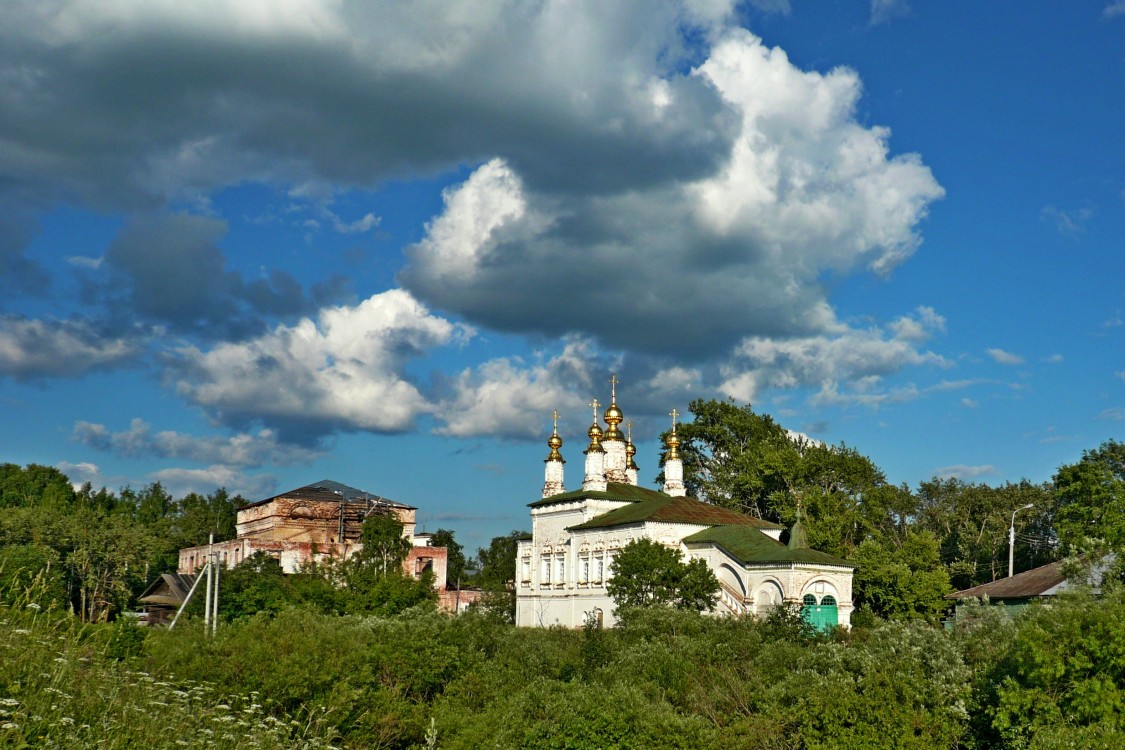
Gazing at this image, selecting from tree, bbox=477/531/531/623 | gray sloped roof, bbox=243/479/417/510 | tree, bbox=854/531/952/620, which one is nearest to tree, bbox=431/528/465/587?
tree, bbox=477/531/531/623

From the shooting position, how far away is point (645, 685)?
2525 cm

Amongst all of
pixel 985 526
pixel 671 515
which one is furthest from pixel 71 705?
pixel 985 526

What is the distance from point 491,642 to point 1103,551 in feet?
55.0

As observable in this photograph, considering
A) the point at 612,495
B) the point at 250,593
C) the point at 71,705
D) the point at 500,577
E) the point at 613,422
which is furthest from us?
the point at 500,577

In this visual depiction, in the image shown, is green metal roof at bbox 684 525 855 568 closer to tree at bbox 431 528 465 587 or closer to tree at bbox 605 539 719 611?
tree at bbox 605 539 719 611

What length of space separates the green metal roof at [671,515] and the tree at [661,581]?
2926 millimetres

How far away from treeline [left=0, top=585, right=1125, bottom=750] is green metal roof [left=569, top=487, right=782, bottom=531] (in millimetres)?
16222

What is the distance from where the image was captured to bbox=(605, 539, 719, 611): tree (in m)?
42.5

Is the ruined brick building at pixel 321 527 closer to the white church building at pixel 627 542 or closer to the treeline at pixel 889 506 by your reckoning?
the white church building at pixel 627 542

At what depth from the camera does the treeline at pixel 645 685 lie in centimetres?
1844

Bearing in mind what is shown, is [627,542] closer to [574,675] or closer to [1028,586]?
[1028,586]

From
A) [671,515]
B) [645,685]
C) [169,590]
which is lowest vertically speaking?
[645,685]

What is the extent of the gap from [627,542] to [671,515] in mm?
2621

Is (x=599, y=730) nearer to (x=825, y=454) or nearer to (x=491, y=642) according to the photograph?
(x=491, y=642)
